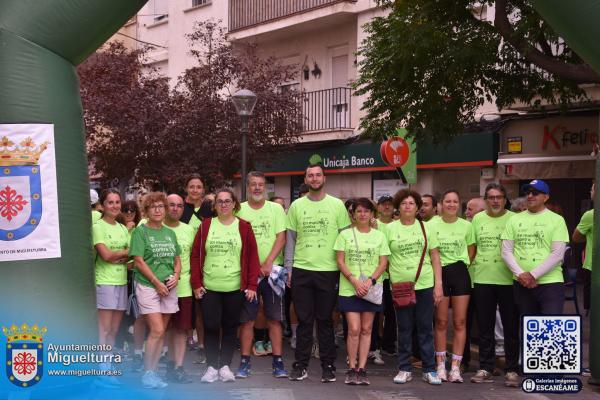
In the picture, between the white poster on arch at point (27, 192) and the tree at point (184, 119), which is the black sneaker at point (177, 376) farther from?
the tree at point (184, 119)

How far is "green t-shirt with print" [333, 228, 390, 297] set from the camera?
29.4 feet

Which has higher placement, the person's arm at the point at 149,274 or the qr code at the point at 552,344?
the person's arm at the point at 149,274

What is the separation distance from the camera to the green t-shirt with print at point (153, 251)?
28.2 ft

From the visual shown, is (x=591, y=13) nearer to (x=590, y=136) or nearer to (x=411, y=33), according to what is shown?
(x=411, y=33)

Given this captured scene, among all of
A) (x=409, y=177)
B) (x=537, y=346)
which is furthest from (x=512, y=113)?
(x=537, y=346)

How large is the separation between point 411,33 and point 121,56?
12285 millimetres

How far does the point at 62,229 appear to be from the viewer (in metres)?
7.12

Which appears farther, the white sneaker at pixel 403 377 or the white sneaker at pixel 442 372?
the white sneaker at pixel 442 372

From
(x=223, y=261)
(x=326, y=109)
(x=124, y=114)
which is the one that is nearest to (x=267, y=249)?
(x=223, y=261)

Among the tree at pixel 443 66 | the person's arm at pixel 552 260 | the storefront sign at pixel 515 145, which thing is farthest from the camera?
the storefront sign at pixel 515 145

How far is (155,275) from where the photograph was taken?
858cm

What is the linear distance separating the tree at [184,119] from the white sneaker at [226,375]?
489 inches

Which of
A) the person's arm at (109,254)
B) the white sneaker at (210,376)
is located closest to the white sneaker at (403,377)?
the white sneaker at (210,376)

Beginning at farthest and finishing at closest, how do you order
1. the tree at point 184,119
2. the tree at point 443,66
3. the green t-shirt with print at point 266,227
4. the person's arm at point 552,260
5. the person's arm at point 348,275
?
1. the tree at point 184,119
2. the tree at point 443,66
3. the green t-shirt with print at point 266,227
4. the person's arm at point 348,275
5. the person's arm at point 552,260
